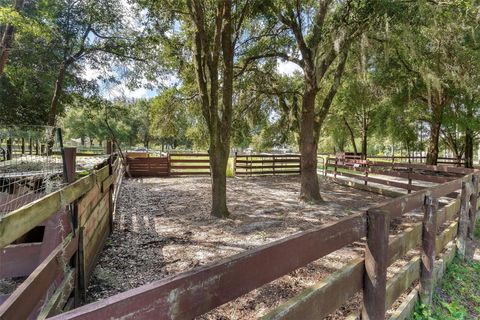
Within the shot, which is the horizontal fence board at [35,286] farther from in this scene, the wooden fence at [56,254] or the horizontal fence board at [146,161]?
the horizontal fence board at [146,161]

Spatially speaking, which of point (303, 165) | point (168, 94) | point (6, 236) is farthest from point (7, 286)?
point (168, 94)

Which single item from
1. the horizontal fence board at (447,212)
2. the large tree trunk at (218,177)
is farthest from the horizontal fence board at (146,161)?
the horizontal fence board at (447,212)

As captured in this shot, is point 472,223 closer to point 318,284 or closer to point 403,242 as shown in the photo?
point 403,242

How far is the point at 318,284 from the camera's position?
1.55 metres

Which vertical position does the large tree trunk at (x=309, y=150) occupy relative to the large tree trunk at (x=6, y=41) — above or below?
below

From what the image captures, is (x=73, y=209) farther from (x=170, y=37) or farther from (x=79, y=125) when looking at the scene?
(x=79, y=125)

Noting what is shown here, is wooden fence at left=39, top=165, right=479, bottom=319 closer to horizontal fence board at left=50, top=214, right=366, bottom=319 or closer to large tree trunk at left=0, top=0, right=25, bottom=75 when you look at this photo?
horizontal fence board at left=50, top=214, right=366, bottom=319

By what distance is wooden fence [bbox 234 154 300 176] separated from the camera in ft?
45.8

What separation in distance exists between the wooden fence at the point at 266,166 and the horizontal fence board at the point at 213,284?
40.5 feet

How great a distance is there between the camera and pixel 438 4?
21.2 ft

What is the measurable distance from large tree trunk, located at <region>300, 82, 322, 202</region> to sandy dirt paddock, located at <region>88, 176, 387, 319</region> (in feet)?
1.22

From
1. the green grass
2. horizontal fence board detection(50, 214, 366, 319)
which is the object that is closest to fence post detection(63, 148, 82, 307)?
horizontal fence board detection(50, 214, 366, 319)

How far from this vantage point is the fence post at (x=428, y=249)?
265 cm

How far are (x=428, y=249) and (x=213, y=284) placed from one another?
7.88 feet
